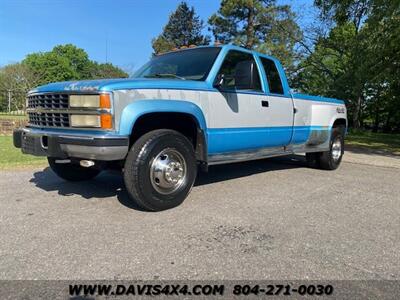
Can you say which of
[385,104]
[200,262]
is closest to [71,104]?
[200,262]

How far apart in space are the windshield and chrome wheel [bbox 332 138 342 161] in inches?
154

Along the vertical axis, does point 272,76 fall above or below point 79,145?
above

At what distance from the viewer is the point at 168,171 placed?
449 centimetres

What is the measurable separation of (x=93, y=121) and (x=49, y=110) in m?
0.84

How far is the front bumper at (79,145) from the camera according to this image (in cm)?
396

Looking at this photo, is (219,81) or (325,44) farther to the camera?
(325,44)

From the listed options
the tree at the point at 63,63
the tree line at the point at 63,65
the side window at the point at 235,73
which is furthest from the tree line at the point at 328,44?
the tree at the point at 63,63

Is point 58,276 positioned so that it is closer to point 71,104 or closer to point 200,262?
Result: point 200,262

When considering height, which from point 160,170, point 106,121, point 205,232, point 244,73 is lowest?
point 205,232

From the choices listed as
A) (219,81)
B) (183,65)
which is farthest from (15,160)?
(219,81)

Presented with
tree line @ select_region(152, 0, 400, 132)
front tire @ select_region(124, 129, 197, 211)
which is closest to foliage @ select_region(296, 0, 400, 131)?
tree line @ select_region(152, 0, 400, 132)

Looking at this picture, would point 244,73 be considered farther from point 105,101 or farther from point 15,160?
point 15,160

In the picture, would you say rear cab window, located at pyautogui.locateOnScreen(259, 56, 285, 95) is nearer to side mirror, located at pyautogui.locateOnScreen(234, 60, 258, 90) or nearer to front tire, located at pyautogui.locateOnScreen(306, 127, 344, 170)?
side mirror, located at pyautogui.locateOnScreen(234, 60, 258, 90)

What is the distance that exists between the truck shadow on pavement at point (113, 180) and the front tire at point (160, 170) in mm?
343
